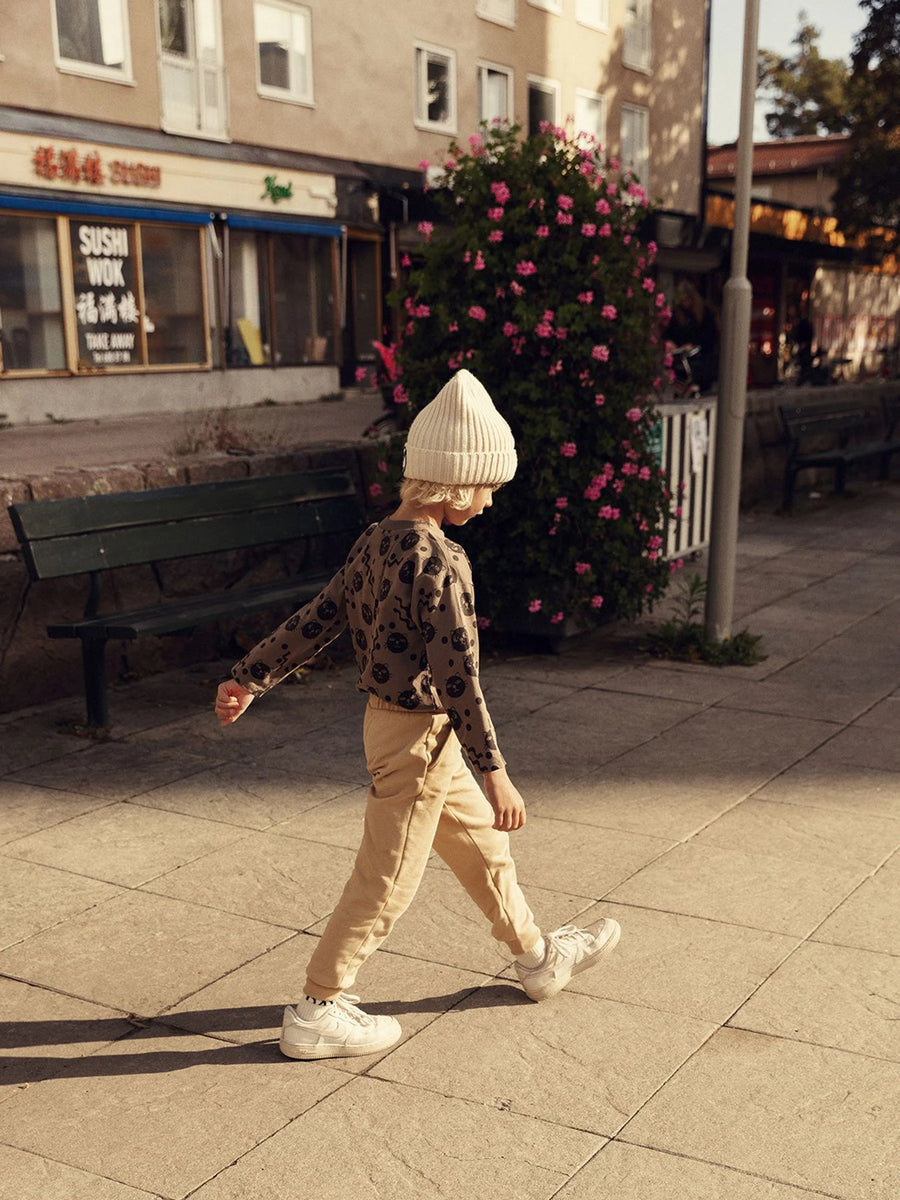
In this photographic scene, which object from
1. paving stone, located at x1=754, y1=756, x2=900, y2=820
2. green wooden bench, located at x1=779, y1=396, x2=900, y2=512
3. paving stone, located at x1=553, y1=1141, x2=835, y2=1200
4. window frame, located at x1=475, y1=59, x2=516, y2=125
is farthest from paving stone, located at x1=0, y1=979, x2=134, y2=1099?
window frame, located at x1=475, y1=59, x2=516, y2=125

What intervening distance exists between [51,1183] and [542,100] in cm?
2976

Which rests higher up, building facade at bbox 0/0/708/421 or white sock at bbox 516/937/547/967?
building facade at bbox 0/0/708/421

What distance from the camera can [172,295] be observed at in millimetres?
22453

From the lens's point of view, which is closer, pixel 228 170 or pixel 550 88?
pixel 228 170

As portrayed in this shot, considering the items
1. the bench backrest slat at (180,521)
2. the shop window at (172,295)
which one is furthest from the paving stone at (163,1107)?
the shop window at (172,295)

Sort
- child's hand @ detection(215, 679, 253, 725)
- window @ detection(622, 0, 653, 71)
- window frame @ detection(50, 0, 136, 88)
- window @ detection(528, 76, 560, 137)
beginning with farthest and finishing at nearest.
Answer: window @ detection(622, 0, 653, 71)
window @ detection(528, 76, 560, 137)
window frame @ detection(50, 0, 136, 88)
child's hand @ detection(215, 679, 253, 725)

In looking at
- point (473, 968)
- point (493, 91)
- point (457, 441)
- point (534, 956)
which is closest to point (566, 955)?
point (534, 956)

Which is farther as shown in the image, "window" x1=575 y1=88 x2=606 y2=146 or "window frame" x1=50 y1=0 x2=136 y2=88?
"window" x1=575 y1=88 x2=606 y2=146

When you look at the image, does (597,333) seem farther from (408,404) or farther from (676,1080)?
(676,1080)

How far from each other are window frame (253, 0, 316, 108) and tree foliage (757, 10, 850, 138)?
40068mm

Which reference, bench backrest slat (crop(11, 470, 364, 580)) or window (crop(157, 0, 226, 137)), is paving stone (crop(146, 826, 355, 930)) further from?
window (crop(157, 0, 226, 137))

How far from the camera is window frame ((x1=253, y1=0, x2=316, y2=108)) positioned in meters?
23.4

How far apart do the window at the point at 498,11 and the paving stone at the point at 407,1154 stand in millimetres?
27505

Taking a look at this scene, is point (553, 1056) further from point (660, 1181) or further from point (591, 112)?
point (591, 112)
